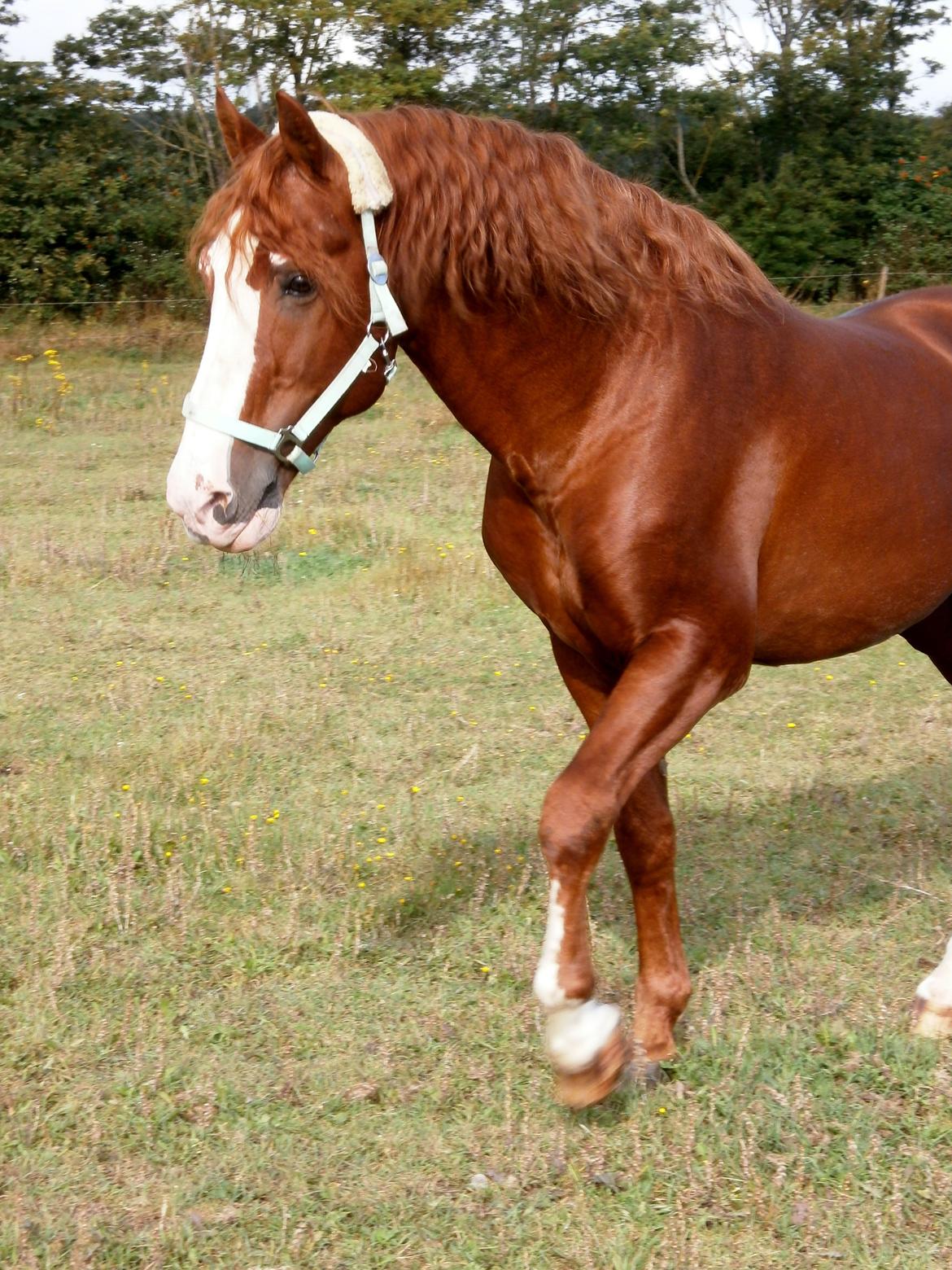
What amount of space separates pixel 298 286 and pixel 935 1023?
7.73ft

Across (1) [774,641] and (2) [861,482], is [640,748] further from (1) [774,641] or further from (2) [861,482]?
(2) [861,482]

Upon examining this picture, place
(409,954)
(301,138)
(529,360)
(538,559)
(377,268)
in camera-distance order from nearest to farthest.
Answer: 1. (301,138)
2. (377,268)
3. (529,360)
4. (538,559)
5. (409,954)

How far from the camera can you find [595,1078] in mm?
2770

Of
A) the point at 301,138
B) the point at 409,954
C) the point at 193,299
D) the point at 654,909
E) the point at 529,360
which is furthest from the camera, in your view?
the point at 193,299

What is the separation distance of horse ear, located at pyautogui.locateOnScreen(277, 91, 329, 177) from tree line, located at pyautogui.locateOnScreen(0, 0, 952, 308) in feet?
59.5

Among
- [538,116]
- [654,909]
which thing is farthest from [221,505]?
[538,116]

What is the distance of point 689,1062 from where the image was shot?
127 inches

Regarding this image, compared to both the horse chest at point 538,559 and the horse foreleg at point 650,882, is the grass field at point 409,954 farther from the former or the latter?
the horse chest at point 538,559

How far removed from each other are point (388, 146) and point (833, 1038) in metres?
2.36

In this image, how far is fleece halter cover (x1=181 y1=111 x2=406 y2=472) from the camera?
266cm

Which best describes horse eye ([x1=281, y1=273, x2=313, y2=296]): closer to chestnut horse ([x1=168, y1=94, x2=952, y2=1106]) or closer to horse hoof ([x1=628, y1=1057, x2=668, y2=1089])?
chestnut horse ([x1=168, y1=94, x2=952, y2=1106])

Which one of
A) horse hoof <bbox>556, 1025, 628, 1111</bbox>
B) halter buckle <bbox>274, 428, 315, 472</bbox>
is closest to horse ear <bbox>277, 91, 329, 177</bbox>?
halter buckle <bbox>274, 428, 315, 472</bbox>

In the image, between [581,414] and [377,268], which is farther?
[581,414]

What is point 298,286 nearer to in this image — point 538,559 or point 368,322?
point 368,322
